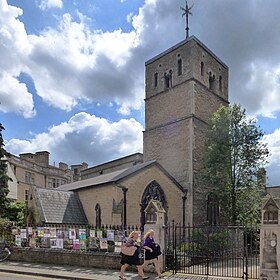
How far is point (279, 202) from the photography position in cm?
1212

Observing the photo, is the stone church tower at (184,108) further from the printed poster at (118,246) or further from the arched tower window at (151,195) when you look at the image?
the printed poster at (118,246)

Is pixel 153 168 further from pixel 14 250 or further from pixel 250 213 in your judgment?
pixel 14 250

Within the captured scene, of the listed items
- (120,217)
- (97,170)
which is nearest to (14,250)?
(120,217)

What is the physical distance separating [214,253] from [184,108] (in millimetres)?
17244

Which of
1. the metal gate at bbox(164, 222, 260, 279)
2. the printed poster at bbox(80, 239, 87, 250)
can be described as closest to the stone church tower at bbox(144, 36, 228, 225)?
the metal gate at bbox(164, 222, 260, 279)

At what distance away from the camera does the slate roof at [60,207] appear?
84.6 ft

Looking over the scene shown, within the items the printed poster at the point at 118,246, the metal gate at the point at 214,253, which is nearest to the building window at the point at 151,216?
the metal gate at the point at 214,253

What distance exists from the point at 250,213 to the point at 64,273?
17189mm

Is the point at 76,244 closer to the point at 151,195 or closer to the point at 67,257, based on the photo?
the point at 67,257

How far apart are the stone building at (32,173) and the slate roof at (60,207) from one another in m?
16.0

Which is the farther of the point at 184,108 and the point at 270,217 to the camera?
the point at 184,108

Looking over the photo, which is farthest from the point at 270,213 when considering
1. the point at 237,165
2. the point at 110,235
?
the point at 237,165

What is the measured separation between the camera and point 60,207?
88.9 feet

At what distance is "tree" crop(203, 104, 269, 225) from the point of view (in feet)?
89.2
